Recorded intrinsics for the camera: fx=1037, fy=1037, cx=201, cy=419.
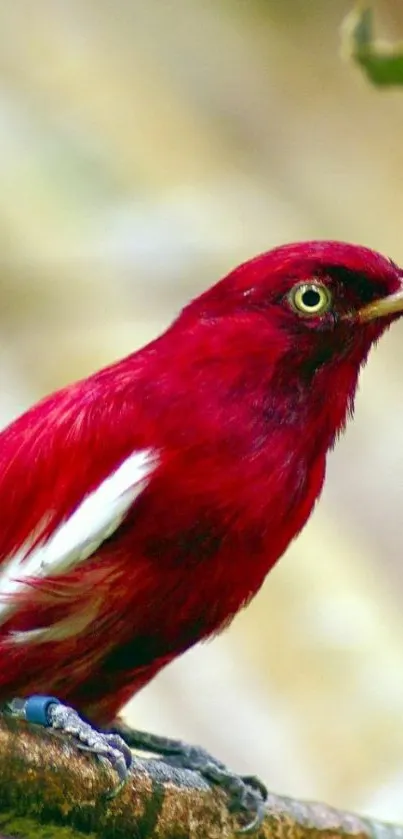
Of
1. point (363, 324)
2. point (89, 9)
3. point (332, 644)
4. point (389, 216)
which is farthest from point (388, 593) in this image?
point (89, 9)

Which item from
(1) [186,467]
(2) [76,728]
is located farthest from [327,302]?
(2) [76,728]

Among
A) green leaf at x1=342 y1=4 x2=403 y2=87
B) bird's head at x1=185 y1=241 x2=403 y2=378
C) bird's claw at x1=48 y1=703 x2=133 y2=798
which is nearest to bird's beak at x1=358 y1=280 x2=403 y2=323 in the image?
bird's head at x1=185 y1=241 x2=403 y2=378

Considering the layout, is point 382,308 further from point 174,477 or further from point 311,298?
point 174,477

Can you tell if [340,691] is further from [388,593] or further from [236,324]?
[236,324]

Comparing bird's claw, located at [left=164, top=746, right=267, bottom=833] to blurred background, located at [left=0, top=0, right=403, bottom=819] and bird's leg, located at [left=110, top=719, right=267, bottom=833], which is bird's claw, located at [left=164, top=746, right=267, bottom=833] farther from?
blurred background, located at [left=0, top=0, right=403, bottom=819]

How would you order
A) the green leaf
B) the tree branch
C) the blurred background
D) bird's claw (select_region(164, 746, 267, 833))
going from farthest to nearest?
the blurred background, bird's claw (select_region(164, 746, 267, 833)), the tree branch, the green leaf
